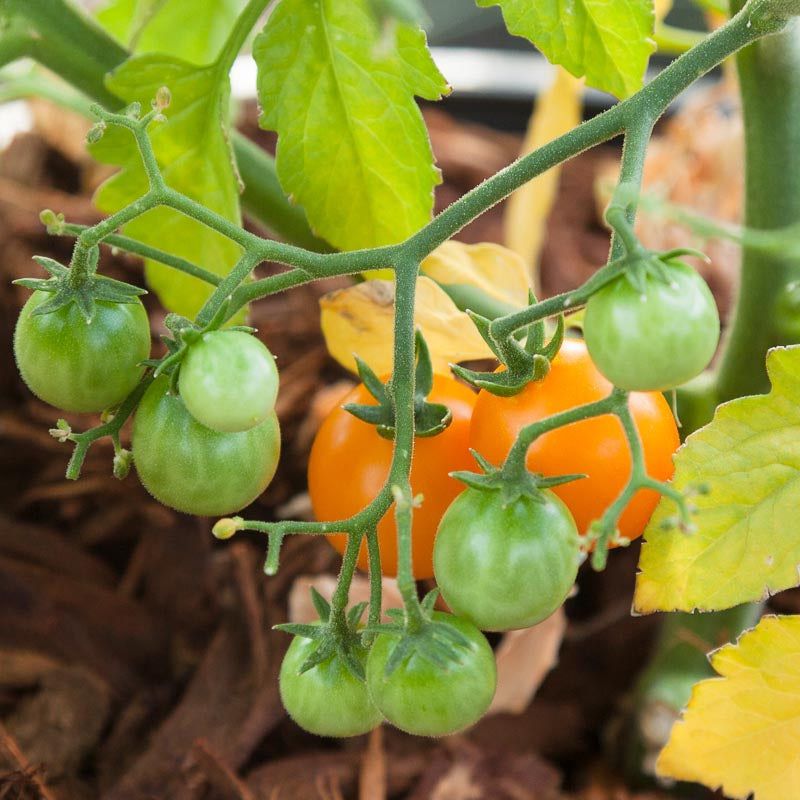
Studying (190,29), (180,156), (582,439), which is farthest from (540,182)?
(582,439)

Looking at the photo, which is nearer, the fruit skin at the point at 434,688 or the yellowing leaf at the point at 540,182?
the fruit skin at the point at 434,688

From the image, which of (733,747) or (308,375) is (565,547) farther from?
(308,375)

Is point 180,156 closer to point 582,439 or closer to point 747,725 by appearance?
point 582,439

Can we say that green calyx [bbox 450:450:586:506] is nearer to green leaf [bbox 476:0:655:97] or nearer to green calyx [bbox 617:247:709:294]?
green calyx [bbox 617:247:709:294]

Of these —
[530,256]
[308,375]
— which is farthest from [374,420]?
[530,256]

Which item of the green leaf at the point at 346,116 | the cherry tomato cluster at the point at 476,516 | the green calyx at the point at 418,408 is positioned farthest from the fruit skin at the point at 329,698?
the green leaf at the point at 346,116

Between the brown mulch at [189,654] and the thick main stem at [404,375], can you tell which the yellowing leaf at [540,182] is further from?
the thick main stem at [404,375]
